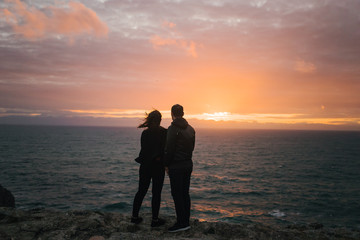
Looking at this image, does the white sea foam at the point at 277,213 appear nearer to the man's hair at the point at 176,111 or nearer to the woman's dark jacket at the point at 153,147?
the woman's dark jacket at the point at 153,147

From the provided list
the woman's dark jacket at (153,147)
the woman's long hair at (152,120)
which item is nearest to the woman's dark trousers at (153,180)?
the woman's dark jacket at (153,147)

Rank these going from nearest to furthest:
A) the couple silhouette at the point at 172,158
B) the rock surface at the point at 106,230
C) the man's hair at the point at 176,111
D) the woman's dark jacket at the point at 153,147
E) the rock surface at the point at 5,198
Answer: the rock surface at the point at 106,230, the couple silhouette at the point at 172,158, the man's hair at the point at 176,111, the woman's dark jacket at the point at 153,147, the rock surface at the point at 5,198

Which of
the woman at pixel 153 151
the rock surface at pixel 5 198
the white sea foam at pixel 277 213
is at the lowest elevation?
the white sea foam at pixel 277 213

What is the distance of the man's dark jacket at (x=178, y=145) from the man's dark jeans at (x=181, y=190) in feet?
0.51

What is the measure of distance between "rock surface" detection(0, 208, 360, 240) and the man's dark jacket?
5.49 feet

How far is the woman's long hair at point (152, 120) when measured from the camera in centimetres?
557

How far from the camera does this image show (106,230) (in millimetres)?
5465

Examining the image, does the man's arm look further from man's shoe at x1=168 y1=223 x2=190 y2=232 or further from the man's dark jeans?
man's shoe at x1=168 y1=223 x2=190 y2=232

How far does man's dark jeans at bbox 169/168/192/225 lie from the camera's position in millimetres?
5285

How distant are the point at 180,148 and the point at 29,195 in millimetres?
27779

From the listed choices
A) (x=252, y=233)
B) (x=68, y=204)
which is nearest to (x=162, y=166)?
(x=252, y=233)

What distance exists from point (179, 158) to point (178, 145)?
0.31 meters

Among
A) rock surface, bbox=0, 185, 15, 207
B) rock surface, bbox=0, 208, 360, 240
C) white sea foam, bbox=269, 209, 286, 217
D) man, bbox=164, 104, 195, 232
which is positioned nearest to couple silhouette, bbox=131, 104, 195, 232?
man, bbox=164, 104, 195, 232

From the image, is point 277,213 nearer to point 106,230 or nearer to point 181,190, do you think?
point 181,190
